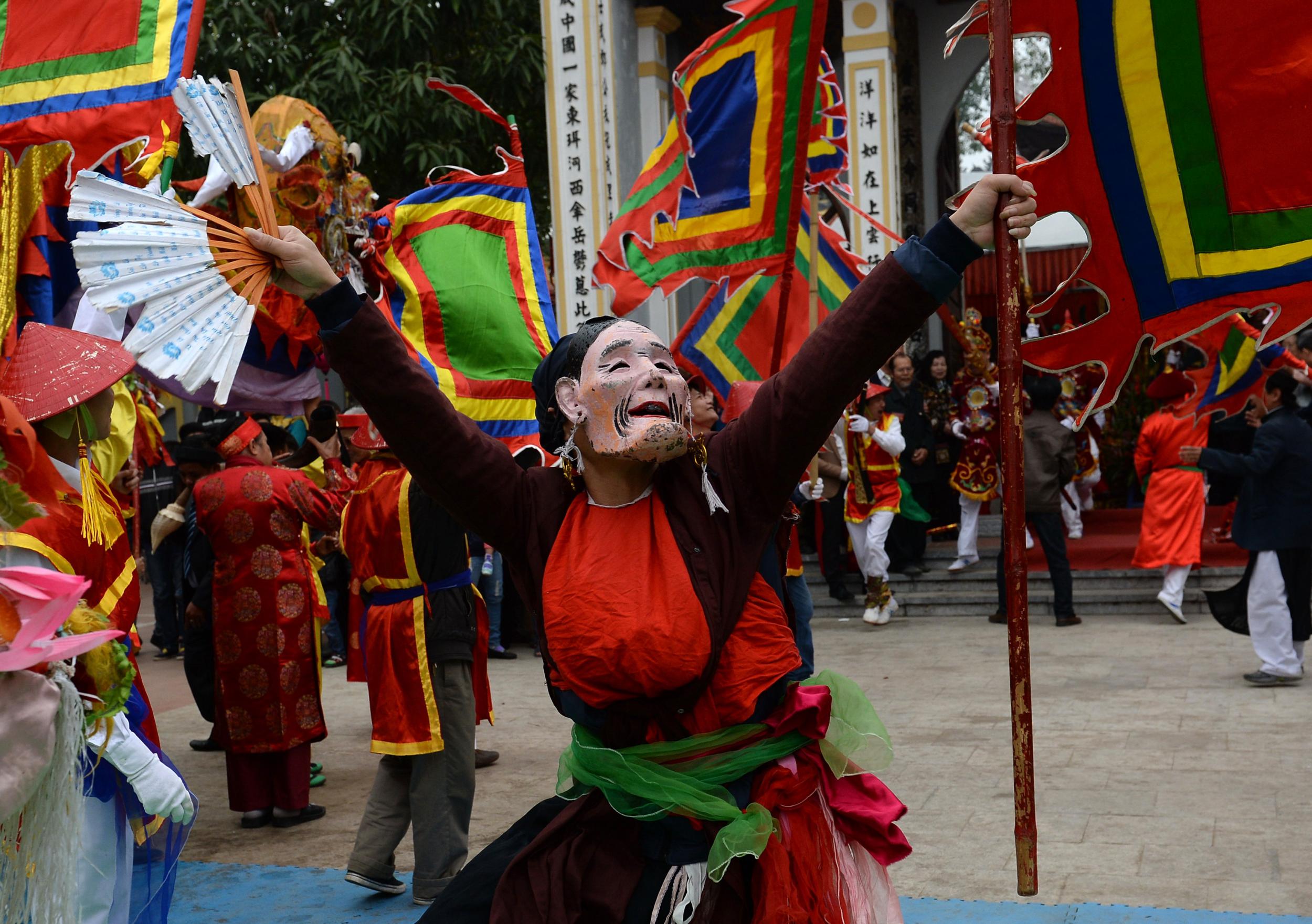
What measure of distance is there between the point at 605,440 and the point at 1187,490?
795 cm

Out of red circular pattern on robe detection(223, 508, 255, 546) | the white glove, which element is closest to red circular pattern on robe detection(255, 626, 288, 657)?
red circular pattern on robe detection(223, 508, 255, 546)

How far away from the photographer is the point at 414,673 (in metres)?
4.92

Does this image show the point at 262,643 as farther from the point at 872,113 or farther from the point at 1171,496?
the point at 872,113

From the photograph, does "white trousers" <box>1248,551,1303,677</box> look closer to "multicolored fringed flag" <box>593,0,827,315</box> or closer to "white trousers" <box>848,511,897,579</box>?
"white trousers" <box>848,511,897,579</box>

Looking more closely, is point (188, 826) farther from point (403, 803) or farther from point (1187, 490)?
point (1187, 490)

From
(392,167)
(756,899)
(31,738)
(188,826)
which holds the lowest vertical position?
(188,826)

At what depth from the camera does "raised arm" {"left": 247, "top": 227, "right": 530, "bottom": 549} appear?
7.70 ft

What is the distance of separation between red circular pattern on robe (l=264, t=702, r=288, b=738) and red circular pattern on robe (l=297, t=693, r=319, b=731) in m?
0.08

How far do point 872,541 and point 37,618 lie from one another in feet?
26.6

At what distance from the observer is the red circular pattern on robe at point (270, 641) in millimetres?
5785

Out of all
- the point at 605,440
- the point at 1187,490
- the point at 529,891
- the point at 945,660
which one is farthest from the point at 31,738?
the point at 1187,490

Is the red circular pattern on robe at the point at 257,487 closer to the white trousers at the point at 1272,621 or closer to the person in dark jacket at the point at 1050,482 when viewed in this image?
the white trousers at the point at 1272,621

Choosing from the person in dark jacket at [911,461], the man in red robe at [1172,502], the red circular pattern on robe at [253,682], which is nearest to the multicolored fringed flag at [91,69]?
the red circular pattern on robe at [253,682]

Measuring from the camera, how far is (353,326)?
92.9 inches
